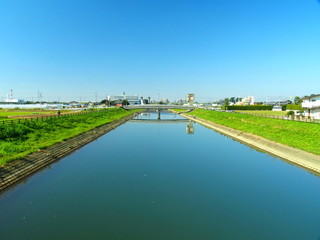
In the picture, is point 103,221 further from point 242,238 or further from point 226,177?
point 226,177

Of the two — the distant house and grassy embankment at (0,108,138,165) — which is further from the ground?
the distant house

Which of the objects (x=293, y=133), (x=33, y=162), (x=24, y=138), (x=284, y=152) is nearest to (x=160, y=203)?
(x=33, y=162)

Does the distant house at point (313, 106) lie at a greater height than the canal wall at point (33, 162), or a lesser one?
greater

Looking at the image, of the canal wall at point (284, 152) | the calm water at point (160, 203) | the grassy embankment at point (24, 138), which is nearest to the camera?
the calm water at point (160, 203)

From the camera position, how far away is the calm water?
1132 centimetres

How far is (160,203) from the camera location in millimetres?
14406

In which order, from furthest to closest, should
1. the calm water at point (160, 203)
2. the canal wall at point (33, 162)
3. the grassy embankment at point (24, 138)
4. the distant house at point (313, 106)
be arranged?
the distant house at point (313, 106) < the grassy embankment at point (24, 138) < the canal wall at point (33, 162) < the calm water at point (160, 203)

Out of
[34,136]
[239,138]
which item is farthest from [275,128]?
[34,136]

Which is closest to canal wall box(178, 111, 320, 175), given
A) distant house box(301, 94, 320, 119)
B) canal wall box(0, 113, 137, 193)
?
distant house box(301, 94, 320, 119)

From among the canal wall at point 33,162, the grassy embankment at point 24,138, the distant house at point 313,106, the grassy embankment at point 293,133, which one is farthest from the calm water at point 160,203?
the distant house at point 313,106

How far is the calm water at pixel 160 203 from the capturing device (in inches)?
446

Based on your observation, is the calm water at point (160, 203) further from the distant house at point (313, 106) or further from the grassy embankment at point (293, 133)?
the distant house at point (313, 106)

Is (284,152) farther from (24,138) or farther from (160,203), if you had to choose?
(24,138)

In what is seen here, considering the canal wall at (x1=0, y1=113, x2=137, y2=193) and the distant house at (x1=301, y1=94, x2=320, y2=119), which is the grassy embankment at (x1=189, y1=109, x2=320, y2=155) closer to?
the distant house at (x1=301, y1=94, x2=320, y2=119)
